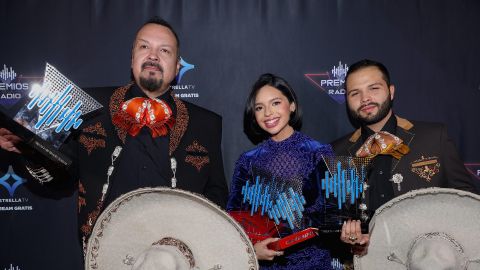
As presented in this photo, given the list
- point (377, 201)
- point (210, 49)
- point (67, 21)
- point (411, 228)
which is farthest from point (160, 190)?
point (67, 21)

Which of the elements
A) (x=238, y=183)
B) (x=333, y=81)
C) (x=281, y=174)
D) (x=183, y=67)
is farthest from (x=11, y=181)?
(x=333, y=81)

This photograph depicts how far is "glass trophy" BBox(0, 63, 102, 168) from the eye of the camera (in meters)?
1.96

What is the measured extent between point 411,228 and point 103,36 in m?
2.76

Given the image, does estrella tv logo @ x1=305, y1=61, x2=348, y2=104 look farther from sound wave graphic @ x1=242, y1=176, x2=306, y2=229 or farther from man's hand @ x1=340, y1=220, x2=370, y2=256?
man's hand @ x1=340, y1=220, x2=370, y2=256

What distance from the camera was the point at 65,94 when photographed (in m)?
2.12

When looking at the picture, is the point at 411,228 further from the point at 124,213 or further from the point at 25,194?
the point at 25,194

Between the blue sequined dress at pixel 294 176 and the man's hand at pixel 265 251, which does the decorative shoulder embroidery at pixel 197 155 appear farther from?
the man's hand at pixel 265 251

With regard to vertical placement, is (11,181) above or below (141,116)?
below

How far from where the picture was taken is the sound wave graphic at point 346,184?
5.89 ft

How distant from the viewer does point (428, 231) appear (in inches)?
67.2

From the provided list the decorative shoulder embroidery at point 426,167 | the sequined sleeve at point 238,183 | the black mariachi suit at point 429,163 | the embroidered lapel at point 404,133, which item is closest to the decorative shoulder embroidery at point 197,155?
the sequined sleeve at point 238,183

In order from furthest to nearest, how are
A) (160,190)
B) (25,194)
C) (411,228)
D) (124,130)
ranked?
(25,194), (124,130), (411,228), (160,190)

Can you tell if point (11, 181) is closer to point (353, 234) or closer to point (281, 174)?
point (281, 174)

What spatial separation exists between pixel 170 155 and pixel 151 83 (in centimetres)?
49
